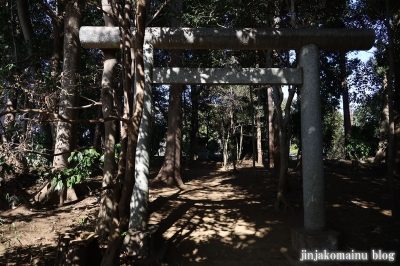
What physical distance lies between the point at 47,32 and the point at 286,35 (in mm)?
8835

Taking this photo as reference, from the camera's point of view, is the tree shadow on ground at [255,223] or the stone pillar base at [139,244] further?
the tree shadow on ground at [255,223]

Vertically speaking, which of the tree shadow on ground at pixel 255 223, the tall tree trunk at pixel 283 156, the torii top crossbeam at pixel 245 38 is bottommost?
the tree shadow on ground at pixel 255 223

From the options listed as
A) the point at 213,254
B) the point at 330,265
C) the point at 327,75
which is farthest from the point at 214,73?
the point at 327,75

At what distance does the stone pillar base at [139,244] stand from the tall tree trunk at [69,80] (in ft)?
8.01

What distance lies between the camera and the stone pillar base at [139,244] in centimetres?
480

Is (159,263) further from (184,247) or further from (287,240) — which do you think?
(287,240)

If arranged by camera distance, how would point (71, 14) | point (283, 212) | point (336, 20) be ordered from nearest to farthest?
point (283, 212), point (71, 14), point (336, 20)

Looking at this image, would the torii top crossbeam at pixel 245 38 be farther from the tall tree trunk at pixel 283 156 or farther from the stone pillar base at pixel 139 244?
the stone pillar base at pixel 139 244

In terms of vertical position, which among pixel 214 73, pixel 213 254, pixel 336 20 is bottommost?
pixel 213 254

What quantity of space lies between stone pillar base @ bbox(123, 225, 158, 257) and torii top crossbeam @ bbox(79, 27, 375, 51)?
3.23 metres

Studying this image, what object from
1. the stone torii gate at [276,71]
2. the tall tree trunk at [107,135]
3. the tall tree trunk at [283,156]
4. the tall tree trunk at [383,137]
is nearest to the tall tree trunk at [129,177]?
the tall tree trunk at [107,135]

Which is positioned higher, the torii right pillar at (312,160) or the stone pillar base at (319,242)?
the torii right pillar at (312,160)

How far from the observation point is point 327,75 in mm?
17172

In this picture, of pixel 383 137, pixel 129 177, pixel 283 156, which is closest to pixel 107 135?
pixel 129 177
